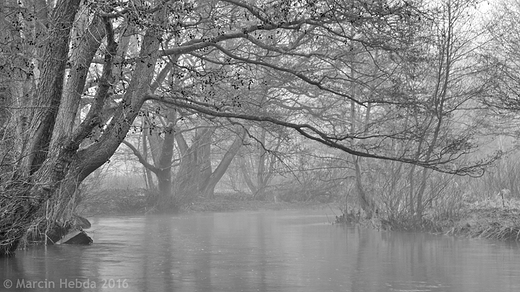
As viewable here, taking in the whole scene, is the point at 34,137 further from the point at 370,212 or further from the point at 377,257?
the point at 370,212

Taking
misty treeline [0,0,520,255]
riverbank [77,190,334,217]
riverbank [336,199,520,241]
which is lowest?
riverbank [336,199,520,241]

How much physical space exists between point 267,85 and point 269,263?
882 centimetres

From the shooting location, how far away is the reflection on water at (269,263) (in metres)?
11.8

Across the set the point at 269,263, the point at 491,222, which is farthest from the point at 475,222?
the point at 269,263

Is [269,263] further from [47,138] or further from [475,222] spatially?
[475,222]

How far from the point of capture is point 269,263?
585 inches

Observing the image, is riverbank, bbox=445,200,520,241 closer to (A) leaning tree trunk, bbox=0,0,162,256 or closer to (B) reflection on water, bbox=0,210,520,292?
(B) reflection on water, bbox=0,210,520,292

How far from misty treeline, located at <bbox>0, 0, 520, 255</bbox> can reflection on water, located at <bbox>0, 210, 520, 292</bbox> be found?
1.29 meters

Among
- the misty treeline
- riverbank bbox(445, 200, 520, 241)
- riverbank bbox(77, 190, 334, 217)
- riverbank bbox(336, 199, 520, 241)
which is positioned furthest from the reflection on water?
riverbank bbox(77, 190, 334, 217)

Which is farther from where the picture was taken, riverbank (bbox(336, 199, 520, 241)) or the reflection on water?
riverbank (bbox(336, 199, 520, 241))

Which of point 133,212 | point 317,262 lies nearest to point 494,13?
point 317,262

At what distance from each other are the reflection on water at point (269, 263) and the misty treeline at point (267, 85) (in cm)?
129

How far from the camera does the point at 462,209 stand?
21938mm

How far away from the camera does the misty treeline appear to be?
12.9 meters
